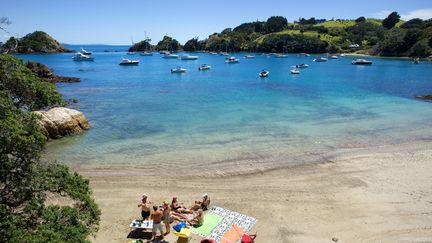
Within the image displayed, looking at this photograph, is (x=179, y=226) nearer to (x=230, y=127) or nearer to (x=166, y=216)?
(x=166, y=216)

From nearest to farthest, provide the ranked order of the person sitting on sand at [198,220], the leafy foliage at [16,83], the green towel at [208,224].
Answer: the leafy foliage at [16,83] < the green towel at [208,224] < the person sitting on sand at [198,220]

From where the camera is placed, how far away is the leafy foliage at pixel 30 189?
24.6 ft

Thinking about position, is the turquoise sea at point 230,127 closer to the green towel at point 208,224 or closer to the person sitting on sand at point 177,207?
the person sitting on sand at point 177,207

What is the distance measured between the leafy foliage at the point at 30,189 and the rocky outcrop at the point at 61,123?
23.0m

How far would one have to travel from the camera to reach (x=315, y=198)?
19.3 metres

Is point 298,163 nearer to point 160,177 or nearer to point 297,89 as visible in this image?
point 160,177

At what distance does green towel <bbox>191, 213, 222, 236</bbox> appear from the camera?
15.9m

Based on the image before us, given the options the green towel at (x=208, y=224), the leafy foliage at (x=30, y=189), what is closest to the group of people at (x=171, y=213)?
the green towel at (x=208, y=224)

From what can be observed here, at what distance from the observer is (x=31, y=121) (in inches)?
348

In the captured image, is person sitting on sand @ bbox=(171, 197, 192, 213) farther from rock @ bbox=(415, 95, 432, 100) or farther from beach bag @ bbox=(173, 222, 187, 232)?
rock @ bbox=(415, 95, 432, 100)

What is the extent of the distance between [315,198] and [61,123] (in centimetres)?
2338

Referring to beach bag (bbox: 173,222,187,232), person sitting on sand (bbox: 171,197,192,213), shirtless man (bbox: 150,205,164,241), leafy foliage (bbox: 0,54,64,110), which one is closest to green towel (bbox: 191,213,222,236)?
beach bag (bbox: 173,222,187,232)

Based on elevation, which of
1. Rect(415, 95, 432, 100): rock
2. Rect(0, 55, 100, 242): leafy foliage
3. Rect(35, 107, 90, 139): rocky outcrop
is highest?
Rect(0, 55, 100, 242): leafy foliage

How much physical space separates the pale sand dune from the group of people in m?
0.71
